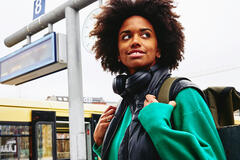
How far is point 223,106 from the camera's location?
124 centimetres

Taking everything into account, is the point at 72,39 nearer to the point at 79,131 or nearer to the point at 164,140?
the point at 79,131

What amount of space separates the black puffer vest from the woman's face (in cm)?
9

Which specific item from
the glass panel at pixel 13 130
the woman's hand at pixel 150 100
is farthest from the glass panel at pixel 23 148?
the woman's hand at pixel 150 100

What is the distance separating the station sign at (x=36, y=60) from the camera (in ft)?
13.2

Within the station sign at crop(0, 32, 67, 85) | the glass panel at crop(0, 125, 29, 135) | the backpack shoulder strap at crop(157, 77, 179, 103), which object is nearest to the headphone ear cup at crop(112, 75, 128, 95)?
the backpack shoulder strap at crop(157, 77, 179, 103)

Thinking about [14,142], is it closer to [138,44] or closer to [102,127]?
[102,127]

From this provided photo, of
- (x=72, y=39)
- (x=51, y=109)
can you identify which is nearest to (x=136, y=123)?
(x=72, y=39)

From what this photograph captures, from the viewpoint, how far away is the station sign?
403 centimetres

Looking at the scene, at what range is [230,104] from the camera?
1228 millimetres

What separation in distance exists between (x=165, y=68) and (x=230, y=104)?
313mm

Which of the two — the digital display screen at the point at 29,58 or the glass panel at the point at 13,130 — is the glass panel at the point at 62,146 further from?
the digital display screen at the point at 29,58

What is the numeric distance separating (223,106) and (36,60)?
11.3 feet

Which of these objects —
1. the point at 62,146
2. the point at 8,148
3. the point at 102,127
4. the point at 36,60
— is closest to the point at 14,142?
the point at 8,148

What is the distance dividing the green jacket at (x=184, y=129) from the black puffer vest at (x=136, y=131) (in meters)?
0.04
